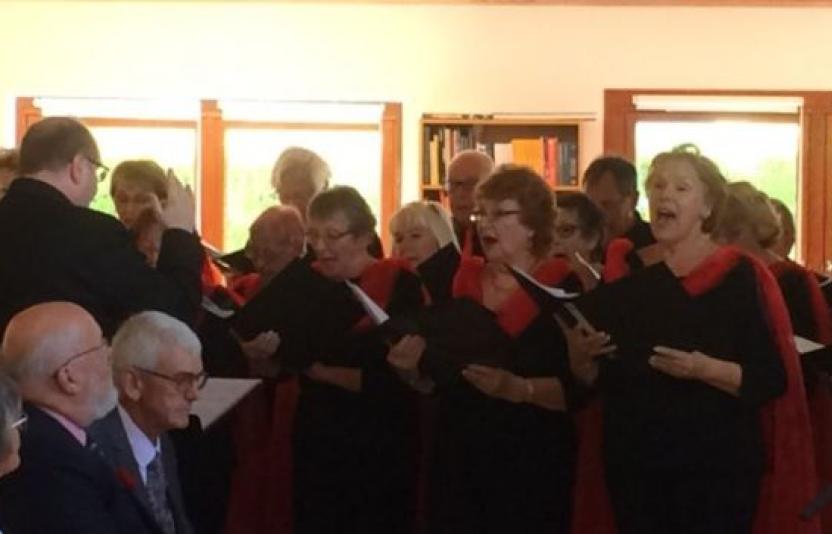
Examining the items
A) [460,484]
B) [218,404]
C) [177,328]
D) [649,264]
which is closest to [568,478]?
[460,484]

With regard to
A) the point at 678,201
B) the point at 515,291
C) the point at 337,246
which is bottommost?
the point at 515,291

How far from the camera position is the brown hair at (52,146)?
281 centimetres

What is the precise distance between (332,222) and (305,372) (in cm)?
41

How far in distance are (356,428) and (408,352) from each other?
17.4 inches

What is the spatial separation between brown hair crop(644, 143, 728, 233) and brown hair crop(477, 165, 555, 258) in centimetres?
32

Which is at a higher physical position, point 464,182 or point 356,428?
point 464,182

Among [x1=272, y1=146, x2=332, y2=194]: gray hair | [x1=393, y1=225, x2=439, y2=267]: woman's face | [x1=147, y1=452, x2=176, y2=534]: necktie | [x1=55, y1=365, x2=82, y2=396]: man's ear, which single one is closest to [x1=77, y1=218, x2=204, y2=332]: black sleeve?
[x1=147, y1=452, x2=176, y2=534]: necktie

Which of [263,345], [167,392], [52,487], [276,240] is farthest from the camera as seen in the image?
[276,240]

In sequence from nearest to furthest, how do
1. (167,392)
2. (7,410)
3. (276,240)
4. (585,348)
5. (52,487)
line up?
(7,410)
(52,487)
(167,392)
(585,348)
(276,240)

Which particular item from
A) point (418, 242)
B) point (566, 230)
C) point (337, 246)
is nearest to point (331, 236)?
point (337, 246)

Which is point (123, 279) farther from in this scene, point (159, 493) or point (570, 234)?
point (570, 234)

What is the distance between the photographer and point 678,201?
3045 millimetres

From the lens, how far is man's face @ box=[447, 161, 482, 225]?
4699mm

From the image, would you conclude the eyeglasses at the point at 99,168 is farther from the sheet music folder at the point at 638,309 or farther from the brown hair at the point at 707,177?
the brown hair at the point at 707,177
